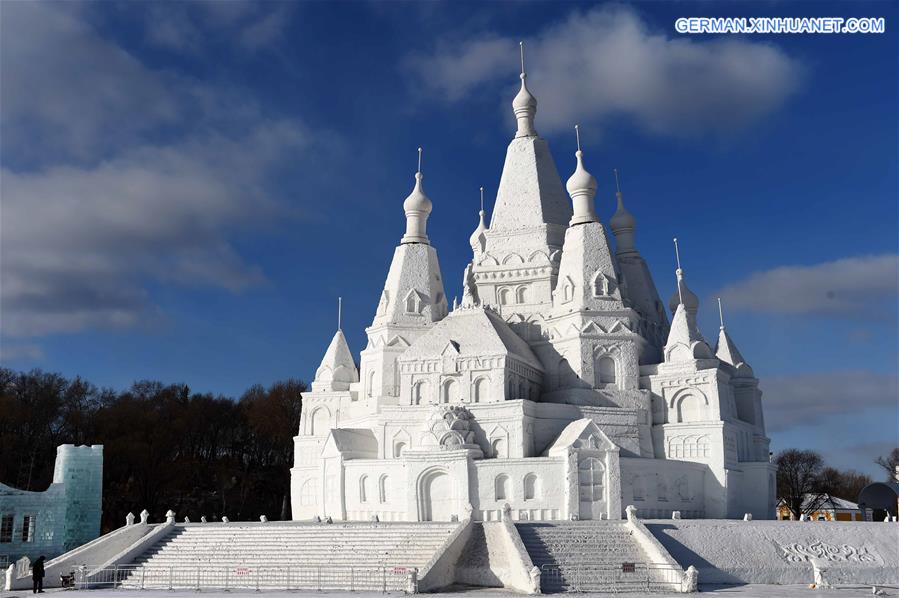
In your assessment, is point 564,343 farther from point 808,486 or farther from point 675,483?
point 808,486

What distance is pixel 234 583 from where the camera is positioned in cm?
2512

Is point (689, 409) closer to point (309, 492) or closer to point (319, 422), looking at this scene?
point (319, 422)

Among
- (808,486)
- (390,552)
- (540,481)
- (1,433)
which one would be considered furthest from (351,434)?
(808,486)

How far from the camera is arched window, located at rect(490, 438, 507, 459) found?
3528 centimetres

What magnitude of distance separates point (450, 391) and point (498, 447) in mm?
3820

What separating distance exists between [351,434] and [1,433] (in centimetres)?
2442

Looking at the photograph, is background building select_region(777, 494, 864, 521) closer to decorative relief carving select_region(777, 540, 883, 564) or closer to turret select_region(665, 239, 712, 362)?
turret select_region(665, 239, 712, 362)

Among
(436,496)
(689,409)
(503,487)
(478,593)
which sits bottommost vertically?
(478,593)

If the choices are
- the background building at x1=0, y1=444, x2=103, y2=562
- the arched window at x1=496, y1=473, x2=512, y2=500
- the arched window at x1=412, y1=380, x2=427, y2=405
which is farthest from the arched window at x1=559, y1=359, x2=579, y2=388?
the background building at x1=0, y1=444, x2=103, y2=562

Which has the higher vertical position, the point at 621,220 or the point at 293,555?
the point at 621,220

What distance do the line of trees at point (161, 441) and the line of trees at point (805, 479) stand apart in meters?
36.2

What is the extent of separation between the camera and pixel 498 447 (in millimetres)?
35438

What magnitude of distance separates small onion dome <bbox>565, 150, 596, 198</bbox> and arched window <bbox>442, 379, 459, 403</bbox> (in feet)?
40.4

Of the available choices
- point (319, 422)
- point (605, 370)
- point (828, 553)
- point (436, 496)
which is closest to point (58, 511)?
point (319, 422)
